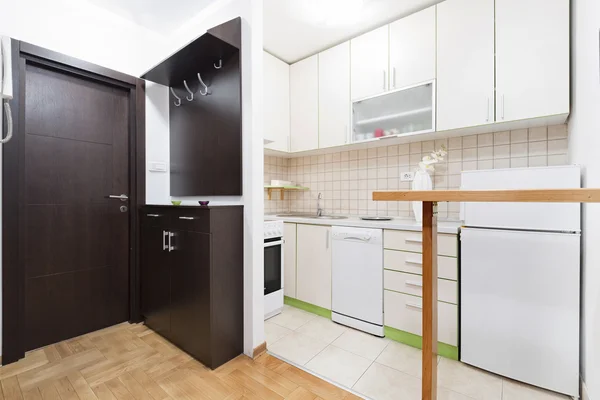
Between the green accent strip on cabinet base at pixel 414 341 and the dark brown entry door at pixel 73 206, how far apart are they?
2.18 m

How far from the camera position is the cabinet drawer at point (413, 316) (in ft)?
5.82

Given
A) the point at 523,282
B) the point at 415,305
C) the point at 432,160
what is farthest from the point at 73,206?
→ the point at 523,282

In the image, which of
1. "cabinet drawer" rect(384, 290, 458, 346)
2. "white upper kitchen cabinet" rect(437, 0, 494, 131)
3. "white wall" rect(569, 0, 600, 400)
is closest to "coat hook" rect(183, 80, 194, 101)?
"white upper kitchen cabinet" rect(437, 0, 494, 131)

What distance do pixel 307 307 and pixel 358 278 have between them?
0.69 meters

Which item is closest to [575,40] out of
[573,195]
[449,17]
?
[449,17]

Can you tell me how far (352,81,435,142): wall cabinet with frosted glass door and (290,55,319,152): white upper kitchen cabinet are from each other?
465mm

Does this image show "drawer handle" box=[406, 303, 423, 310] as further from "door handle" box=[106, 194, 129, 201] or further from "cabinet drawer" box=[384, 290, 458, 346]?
"door handle" box=[106, 194, 129, 201]

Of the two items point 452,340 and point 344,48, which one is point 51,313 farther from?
point 344,48

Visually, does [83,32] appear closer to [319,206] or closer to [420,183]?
[319,206]

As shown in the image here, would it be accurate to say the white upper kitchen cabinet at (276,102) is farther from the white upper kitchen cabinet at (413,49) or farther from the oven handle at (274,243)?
the white upper kitchen cabinet at (413,49)

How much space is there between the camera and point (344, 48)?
2.60 metres

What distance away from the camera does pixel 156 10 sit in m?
2.16

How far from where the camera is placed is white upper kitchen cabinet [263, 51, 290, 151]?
2.80 m

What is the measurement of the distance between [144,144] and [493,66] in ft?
9.06
